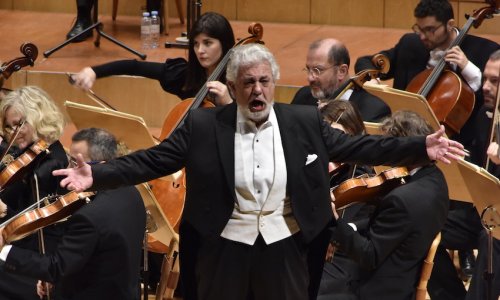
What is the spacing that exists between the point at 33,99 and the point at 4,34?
2762 mm

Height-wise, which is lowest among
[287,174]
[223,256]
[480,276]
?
[480,276]

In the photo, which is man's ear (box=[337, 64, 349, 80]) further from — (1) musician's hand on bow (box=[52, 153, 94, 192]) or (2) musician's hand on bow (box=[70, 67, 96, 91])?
(1) musician's hand on bow (box=[52, 153, 94, 192])

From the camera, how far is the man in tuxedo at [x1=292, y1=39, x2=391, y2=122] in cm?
453

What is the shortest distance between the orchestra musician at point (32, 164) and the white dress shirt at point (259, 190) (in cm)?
94

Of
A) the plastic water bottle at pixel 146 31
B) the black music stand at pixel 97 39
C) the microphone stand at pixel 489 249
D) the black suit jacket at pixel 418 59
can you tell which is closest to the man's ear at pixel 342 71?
the black suit jacket at pixel 418 59

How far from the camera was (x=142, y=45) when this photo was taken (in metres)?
6.79

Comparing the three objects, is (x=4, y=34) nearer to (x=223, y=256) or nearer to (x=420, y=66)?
(x=420, y=66)

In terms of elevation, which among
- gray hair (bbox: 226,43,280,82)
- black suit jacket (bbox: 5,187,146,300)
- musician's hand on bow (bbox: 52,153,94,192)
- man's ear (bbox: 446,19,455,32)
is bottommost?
black suit jacket (bbox: 5,187,146,300)

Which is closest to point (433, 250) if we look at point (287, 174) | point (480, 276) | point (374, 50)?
point (480, 276)

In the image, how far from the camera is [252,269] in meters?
3.12

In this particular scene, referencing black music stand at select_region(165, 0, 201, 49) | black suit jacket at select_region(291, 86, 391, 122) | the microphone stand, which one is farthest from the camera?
black music stand at select_region(165, 0, 201, 49)

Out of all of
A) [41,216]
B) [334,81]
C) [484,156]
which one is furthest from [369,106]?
[41,216]

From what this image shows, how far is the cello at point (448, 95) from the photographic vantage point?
4.57 meters

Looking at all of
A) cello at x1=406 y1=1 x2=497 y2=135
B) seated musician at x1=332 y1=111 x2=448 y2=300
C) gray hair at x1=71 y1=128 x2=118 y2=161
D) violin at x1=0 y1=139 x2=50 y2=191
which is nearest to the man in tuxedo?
cello at x1=406 y1=1 x2=497 y2=135
